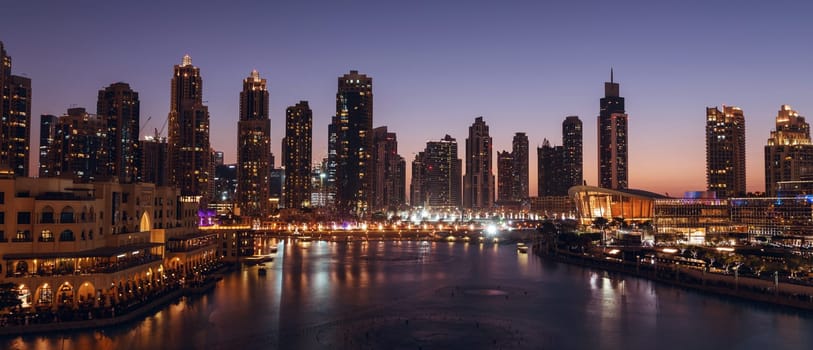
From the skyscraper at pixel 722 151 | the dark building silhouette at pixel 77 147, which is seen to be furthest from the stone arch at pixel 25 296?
the skyscraper at pixel 722 151

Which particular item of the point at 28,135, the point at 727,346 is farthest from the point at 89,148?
the point at 727,346

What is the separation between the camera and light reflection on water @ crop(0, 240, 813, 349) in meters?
39.2

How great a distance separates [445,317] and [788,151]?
130m

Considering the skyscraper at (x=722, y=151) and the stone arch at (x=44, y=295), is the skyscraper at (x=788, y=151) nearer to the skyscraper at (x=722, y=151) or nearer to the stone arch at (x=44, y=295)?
the skyscraper at (x=722, y=151)

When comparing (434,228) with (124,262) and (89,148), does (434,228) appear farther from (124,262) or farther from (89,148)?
(124,262)

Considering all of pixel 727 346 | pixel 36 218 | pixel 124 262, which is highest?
pixel 36 218

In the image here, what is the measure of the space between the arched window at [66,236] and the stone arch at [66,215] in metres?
0.67

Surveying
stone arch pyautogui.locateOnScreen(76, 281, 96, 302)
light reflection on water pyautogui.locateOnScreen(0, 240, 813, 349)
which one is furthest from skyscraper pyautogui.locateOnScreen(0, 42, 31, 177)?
stone arch pyautogui.locateOnScreen(76, 281, 96, 302)

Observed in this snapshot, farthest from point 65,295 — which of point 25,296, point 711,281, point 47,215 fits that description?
point 711,281

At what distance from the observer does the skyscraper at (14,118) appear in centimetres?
11825

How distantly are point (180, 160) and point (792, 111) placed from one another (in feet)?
546

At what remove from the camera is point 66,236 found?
43875 mm

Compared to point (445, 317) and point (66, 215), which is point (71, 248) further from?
point (445, 317)

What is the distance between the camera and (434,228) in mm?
166125
